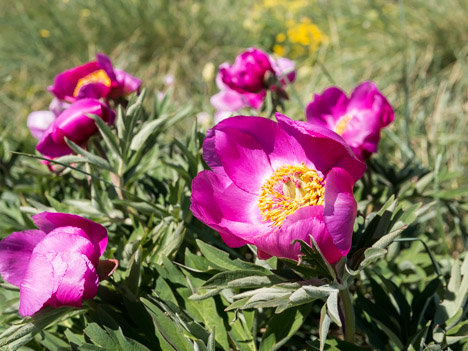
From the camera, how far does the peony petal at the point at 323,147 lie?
2.21ft

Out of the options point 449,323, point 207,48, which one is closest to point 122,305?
point 449,323

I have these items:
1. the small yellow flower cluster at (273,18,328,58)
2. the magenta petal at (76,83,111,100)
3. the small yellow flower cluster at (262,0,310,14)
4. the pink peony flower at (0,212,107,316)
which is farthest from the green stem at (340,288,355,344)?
the small yellow flower cluster at (262,0,310,14)

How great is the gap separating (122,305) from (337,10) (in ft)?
10.4

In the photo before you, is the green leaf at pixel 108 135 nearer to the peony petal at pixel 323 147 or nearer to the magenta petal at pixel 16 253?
the magenta petal at pixel 16 253

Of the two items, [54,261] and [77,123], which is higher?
[77,123]

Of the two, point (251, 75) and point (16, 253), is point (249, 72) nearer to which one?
point (251, 75)

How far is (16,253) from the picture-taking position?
0.79 meters

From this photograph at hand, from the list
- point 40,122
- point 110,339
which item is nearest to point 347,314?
point 110,339

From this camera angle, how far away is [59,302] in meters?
0.72

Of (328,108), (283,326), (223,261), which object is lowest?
(283,326)

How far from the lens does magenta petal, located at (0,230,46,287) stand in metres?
0.77

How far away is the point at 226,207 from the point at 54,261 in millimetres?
246

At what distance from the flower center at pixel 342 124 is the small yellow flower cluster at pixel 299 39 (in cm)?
255

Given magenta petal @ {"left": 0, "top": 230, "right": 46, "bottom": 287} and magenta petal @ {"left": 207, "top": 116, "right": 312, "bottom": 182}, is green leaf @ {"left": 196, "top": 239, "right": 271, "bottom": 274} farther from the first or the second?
magenta petal @ {"left": 0, "top": 230, "right": 46, "bottom": 287}
